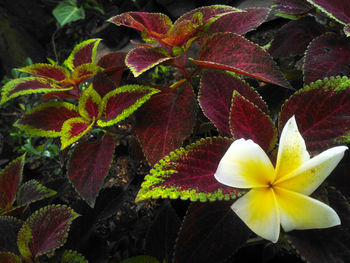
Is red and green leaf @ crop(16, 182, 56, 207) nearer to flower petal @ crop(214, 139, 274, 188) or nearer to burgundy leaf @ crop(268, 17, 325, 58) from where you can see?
flower petal @ crop(214, 139, 274, 188)

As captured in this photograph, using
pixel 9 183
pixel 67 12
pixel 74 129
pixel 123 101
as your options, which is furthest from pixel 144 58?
pixel 67 12

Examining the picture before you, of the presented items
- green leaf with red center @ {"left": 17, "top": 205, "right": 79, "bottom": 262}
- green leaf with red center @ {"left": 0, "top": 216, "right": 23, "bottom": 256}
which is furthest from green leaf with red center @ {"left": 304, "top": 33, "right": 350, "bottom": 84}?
green leaf with red center @ {"left": 0, "top": 216, "right": 23, "bottom": 256}

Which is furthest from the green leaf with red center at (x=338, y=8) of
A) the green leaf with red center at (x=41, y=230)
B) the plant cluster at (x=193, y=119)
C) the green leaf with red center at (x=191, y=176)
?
the green leaf with red center at (x=41, y=230)

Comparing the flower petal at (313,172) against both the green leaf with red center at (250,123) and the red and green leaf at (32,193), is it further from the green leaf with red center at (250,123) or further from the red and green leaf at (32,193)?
the red and green leaf at (32,193)

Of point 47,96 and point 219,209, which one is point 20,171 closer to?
point 47,96

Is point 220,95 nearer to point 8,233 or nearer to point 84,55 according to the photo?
point 84,55
